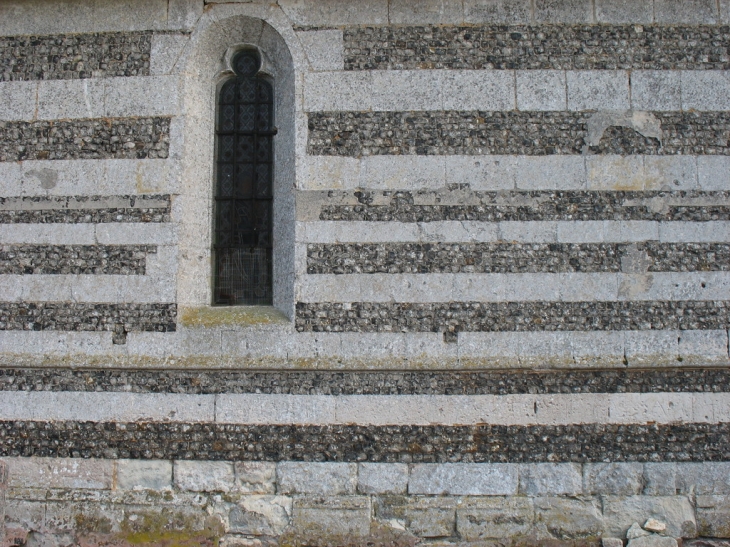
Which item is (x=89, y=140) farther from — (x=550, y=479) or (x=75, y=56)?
(x=550, y=479)

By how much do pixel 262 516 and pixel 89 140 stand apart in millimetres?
3408

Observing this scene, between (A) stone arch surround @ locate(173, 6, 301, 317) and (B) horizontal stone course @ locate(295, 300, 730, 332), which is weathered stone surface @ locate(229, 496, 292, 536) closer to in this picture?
(B) horizontal stone course @ locate(295, 300, 730, 332)

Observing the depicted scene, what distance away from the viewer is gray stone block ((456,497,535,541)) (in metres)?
4.29

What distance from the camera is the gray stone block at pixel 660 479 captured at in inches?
170

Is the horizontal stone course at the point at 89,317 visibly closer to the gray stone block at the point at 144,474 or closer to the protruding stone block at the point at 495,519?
the gray stone block at the point at 144,474

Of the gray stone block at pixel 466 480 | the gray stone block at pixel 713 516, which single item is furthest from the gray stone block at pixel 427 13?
the gray stone block at pixel 713 516

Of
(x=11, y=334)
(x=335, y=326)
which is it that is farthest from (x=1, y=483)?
(x=335, y=326)

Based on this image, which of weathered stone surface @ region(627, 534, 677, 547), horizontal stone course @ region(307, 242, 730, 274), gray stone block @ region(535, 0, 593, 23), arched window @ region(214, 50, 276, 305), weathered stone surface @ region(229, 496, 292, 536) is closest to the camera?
weathered stone surface @ region(627, 534, 677, 547)

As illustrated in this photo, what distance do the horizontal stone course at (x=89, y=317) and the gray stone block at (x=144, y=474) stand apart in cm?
106

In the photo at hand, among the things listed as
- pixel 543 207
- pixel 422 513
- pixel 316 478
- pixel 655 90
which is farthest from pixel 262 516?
pixel 655 90

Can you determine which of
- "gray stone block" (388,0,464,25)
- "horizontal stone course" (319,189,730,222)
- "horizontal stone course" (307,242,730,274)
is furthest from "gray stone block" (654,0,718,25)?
"horizontal stone course" (307,242,730,274)

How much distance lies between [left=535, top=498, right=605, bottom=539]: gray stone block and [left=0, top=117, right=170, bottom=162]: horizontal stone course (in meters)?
4.21

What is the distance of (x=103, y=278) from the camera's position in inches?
179

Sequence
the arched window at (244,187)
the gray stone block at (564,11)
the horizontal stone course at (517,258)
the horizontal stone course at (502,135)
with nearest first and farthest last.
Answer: the horizontal stone course at (517,258) < the horizontal stone course at (502,135) < the gray stone block at (564,11) < the arched window at (244,187)
